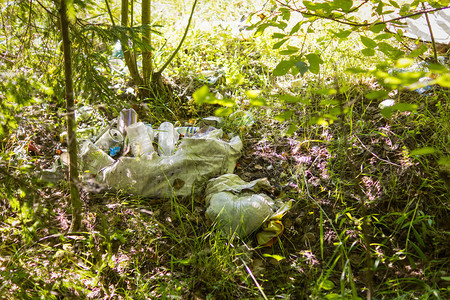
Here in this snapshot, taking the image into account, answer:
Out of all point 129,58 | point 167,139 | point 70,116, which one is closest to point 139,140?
point 167,139

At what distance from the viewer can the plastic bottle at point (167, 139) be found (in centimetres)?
252

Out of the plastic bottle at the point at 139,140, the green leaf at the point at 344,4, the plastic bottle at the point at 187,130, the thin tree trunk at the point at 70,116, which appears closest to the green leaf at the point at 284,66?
the green leaf at the point at 344,4

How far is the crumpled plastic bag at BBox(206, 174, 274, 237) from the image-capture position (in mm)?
1904

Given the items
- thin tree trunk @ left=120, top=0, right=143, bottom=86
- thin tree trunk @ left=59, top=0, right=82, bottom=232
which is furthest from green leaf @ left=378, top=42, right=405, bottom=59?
thin tree trunk @ left=120, top=0, right=143, bottom=86

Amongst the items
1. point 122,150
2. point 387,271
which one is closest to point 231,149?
point 122,150

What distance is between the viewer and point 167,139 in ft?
8.41

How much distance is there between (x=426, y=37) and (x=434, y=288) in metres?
2.34

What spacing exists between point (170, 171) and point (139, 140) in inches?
15.0

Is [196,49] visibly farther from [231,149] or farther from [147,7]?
[231,149]

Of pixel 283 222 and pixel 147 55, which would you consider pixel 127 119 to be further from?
pixel 283 222

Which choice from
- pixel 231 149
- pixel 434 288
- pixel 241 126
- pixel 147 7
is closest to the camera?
pixel 434 288

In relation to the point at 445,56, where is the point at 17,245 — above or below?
below

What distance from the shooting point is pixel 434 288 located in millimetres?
1484

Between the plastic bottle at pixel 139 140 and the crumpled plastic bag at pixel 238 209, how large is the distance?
2.08ft
